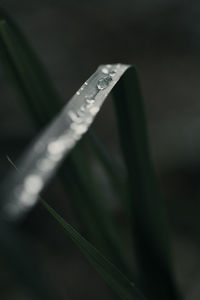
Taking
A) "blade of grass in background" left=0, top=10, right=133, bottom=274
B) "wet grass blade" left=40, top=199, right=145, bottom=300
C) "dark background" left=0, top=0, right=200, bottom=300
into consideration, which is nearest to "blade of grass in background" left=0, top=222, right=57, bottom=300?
"wet grass blade" left=40, top=199, right=145, bottom=300

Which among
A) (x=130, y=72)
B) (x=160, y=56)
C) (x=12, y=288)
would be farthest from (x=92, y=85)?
(x=160, y=56)

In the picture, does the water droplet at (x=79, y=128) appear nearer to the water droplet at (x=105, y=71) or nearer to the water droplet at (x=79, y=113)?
the water droplet at (x=79, y=113)

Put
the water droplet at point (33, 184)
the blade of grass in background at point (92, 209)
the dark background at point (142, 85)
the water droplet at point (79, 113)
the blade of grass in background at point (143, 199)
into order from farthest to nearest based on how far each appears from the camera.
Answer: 1. the dark background at point (142, 85)
2. the blade of grass in background at point (92, 209)
3. the blade of grass in background at point (143, 199)
4. the water droplet at point (79, 113)
5. the water droplet at point (33, 184)

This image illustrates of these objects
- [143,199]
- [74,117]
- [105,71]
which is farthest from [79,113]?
[143,199]

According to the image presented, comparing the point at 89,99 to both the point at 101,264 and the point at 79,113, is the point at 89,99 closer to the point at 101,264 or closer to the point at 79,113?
the point at 79,113

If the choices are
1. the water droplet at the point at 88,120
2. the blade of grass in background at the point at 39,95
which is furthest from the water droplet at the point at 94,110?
the blade of grass in background at the point at 39,95
